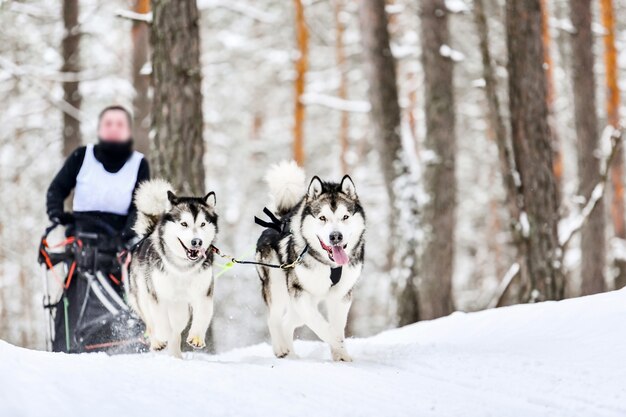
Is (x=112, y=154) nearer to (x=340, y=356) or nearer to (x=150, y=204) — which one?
(x=150, y=204)

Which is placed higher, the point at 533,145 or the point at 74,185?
the point at 533,145

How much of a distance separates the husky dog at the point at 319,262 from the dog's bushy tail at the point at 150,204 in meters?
0.83

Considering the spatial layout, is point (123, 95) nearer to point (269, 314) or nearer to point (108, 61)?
point (108, 61)

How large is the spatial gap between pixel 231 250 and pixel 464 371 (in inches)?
621

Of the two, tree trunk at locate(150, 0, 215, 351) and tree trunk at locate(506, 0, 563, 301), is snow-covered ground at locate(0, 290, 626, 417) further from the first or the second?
tree trunk at locate(150, 0, 215, 351)

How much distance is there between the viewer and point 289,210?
556 cm

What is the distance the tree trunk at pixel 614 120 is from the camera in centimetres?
1424

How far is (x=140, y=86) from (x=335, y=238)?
8806mm

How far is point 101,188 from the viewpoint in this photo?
5.80m

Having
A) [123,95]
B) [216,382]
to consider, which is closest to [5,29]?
[123,95]

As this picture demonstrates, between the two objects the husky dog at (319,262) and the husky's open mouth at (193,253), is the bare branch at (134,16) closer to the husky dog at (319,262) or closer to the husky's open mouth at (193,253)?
the husky dog at (319,262)

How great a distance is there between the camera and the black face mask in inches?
231

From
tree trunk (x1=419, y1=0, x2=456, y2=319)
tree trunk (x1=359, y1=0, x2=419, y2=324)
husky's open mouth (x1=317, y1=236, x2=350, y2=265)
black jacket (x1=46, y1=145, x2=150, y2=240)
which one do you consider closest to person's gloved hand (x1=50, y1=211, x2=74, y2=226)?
black jacket (x1=46, y1=145, x2=150, y2=240)

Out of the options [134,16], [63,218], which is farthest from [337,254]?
[134,16]
